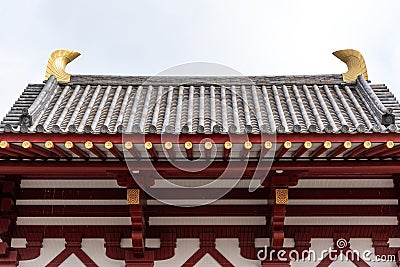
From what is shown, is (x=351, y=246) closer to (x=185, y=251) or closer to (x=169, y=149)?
(x=185, y=251)

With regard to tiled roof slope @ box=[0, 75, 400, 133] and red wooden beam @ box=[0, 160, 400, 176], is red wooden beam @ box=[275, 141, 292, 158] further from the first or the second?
tiled roof slope @ box=[0, 75, 400, 133]

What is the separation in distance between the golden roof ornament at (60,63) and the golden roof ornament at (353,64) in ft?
14.9

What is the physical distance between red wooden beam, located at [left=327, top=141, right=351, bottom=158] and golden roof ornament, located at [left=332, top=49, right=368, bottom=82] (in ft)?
12.5

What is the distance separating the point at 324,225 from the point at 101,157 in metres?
2.92

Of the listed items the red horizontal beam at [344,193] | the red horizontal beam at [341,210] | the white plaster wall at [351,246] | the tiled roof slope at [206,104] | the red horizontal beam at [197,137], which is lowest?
the white plaster wall at [351,246]

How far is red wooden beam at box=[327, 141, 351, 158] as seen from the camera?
5457mm

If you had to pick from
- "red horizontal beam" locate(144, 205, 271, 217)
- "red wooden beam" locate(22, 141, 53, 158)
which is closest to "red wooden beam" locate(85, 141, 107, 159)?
"red wooden beam" locate(22, 141, 53, 158)

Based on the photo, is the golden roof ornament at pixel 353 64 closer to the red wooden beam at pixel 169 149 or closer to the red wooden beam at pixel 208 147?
the red wooden beam at pixel 208 147

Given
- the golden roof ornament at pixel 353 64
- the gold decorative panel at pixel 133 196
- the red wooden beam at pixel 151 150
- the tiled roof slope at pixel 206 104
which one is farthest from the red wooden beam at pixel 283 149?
the golden roof ornament at pixel 353 64

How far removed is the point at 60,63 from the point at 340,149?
5.73 metres

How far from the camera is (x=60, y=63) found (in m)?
9.75

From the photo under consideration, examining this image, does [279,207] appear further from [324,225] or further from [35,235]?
[35,235]

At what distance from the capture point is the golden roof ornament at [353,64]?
372 inches

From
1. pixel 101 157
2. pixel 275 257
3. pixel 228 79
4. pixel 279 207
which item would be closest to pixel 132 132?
pixel 101 157
